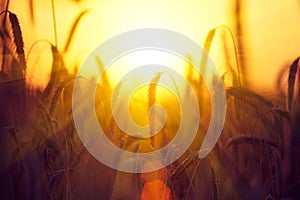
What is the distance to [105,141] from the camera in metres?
1.32

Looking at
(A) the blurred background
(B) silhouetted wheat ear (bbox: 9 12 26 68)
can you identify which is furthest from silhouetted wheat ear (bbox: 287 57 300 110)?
(B) silhouetted wheat ear (bbox: 9 12 26 68)

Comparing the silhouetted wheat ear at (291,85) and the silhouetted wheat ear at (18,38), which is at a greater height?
the silhouetted wheat ear at (18,38)

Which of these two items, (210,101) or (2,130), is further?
(2,130)

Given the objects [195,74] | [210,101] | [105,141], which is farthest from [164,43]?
[105,141]

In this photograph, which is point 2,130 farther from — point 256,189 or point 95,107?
point 256,189

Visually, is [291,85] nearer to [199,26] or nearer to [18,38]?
[199,26]

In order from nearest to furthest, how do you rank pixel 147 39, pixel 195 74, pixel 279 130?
pixel 279 130 < pixel 195 74 < pixel 147 39

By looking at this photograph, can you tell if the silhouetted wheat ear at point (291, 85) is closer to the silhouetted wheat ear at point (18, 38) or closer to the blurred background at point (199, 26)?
the blurred background at point (199, 26)

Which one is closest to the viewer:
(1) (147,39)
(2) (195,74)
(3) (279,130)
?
(3) (279,130)

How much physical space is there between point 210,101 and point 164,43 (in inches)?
13.2

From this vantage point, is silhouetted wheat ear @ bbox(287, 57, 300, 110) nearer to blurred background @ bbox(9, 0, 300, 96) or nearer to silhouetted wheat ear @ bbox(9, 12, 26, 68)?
blurred background @ bbox(9, 0, 300, 96)

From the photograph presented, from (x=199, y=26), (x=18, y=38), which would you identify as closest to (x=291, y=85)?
(x=199, y=26)

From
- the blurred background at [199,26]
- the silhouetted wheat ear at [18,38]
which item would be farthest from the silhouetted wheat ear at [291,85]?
the silhouetted wheat ear at [18,38]

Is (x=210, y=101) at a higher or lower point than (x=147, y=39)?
lower
